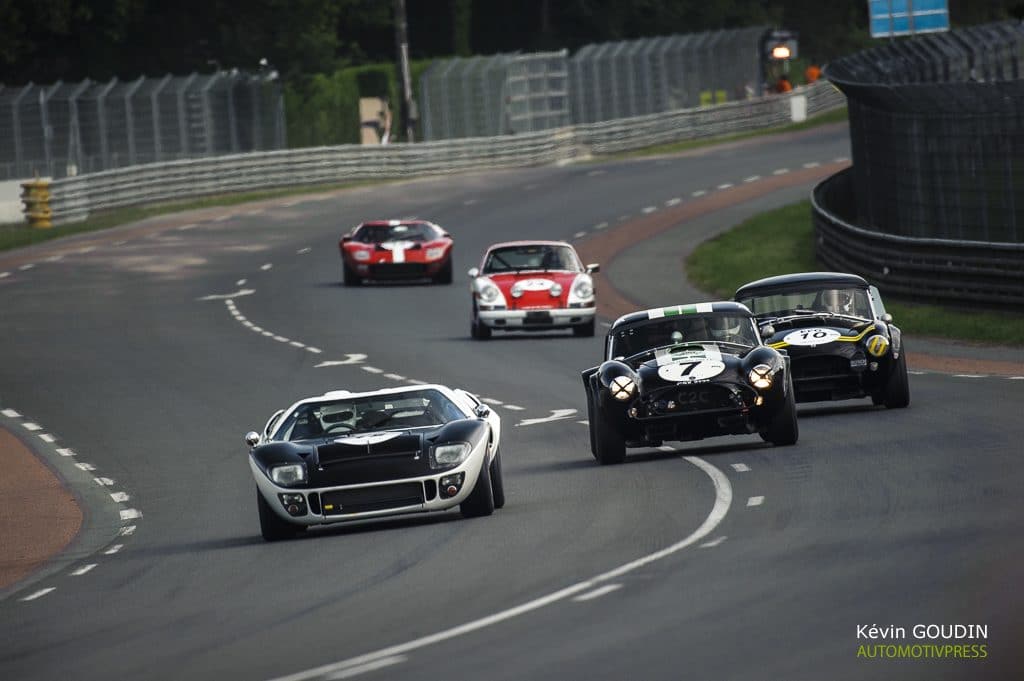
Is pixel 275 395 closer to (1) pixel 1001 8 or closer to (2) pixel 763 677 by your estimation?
(2) pixel 763 677

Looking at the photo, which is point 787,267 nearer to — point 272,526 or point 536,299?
point 536,299

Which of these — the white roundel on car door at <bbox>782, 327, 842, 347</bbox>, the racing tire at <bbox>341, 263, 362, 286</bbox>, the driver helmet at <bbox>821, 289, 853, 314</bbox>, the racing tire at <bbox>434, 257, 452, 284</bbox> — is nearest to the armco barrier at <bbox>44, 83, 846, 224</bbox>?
the racing tire at <bbox>341, 263, 362, 286</bbox>

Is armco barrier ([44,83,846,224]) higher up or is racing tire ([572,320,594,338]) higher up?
armco barrier ([44,83,846,224])

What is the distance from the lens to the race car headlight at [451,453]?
14.9 m

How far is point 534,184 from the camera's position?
5866cm

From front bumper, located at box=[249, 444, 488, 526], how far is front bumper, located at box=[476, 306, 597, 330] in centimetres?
1532

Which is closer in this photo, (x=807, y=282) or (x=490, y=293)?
(x=807, y=282)

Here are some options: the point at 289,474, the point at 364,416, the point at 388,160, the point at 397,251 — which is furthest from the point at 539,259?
the point at 388,160

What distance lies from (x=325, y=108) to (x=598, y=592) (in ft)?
218

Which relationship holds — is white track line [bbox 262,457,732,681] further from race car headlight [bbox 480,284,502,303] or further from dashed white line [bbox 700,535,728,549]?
race car headlight [bbox 480,284,502,303]

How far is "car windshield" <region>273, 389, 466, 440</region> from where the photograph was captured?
15.6 metres

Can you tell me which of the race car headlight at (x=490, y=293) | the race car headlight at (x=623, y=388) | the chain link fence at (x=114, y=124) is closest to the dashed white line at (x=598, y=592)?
the race car headlight at (x=623, y=388)

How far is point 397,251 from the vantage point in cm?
3919

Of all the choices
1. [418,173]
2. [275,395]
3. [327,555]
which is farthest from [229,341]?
[418,173]
